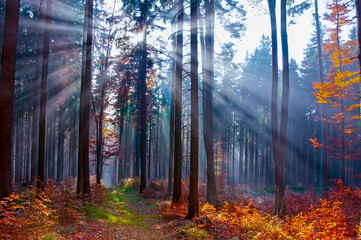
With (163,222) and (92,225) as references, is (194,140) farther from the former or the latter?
(92,225)

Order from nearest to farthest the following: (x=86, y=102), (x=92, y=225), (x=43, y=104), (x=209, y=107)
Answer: (x=92, y=225)
(x=43, y=104)
(x=86, y=102)
(x=209, y=107)

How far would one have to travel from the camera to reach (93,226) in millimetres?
9273

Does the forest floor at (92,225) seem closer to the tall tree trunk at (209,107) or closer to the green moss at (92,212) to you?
the green moss at (92,212)

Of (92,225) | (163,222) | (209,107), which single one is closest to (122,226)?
(92,225)

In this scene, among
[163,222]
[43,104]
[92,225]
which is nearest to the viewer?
[92,225]

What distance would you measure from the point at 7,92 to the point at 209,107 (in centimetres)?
970

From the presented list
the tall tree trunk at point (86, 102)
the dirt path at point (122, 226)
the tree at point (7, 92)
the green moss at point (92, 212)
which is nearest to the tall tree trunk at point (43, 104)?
the tall tree trunk at point (86, 102)

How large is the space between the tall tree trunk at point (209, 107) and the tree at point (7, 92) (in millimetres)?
8850

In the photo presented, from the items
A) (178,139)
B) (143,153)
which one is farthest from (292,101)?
(178,139)

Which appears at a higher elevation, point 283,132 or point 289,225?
point 283,132

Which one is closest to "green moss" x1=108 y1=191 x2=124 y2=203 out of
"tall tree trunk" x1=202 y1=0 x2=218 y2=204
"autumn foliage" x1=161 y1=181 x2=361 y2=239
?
"tall tree trunk" x1=202 y1=0 x2=218 y2=204

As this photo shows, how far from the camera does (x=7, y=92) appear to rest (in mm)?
7887

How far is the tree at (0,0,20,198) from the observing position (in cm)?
767

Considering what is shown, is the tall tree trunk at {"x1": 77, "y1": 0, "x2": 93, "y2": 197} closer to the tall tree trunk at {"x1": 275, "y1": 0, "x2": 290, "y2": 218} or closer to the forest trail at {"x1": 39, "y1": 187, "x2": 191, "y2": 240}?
the forest trail at {"x1": 39, "y1": 187, "x2": 191, "y2": 240}
